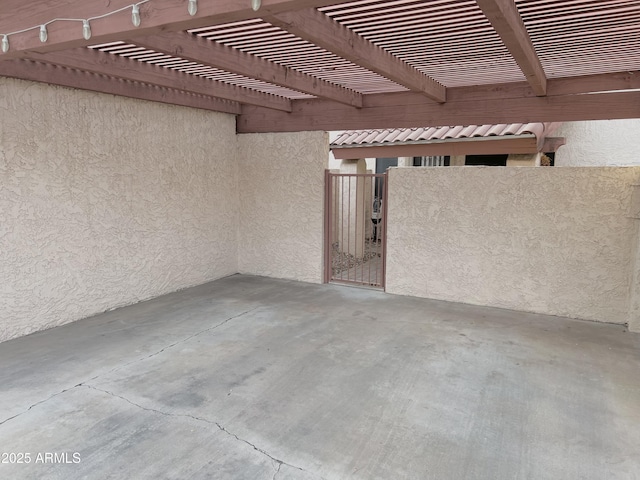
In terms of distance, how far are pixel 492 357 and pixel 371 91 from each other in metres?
4.87

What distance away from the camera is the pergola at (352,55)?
10.9ft

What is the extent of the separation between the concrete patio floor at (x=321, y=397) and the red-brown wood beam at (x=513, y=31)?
3436 mm

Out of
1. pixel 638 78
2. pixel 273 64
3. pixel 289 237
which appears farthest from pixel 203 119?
pixel 638 78

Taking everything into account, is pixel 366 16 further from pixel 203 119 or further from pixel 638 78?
pixel 203 119

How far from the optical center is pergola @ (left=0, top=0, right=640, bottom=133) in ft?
10.9

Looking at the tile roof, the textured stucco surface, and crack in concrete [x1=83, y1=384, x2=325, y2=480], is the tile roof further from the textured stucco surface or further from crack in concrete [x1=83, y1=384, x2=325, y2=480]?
crack in concrete [x1=83, y1=384, x2=325, y2=480]

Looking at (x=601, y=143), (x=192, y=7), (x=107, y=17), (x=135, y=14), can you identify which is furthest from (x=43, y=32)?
(x=601, y=143)

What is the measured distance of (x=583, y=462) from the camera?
349cm

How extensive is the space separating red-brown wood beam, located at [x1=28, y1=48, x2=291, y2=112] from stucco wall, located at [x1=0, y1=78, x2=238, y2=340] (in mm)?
1285

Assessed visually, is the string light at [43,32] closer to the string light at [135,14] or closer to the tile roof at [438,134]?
the string light at [135,14]

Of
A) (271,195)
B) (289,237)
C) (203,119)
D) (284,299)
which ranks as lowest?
(284,299)

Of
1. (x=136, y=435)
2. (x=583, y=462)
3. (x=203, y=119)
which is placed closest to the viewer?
(x=583, y=462)

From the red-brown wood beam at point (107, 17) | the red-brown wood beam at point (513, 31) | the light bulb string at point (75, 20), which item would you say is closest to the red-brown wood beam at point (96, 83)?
the red-brown wood beam at point (107, 17)

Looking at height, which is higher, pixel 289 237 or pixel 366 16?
pixel 366 16
